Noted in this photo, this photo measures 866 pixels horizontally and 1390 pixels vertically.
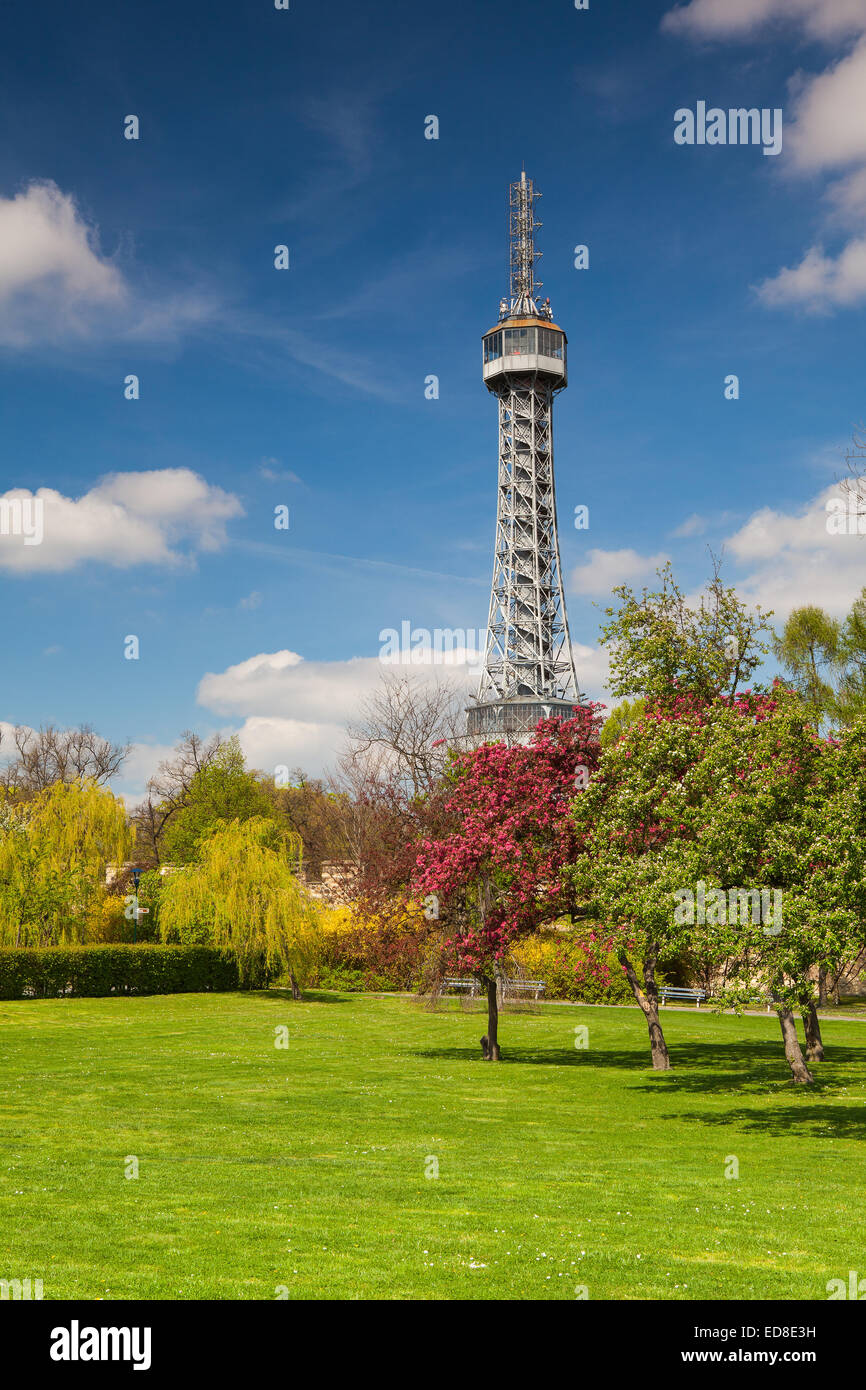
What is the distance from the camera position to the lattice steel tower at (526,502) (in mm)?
112188

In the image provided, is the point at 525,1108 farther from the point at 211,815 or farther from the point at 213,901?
the point at 211,815

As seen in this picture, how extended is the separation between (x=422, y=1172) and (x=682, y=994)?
1295 inches

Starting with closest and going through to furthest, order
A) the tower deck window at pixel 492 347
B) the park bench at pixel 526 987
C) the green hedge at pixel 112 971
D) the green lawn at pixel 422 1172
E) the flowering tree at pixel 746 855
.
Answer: the green lawn at pixel 422 1172 < the flowering tree at pixel 746 855 < the green hedge at pixel 112 971 < the park bench at pixel 526 987 < the tower deck window at pixel 492 347

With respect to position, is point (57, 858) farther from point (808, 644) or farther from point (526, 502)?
point (526, 502)

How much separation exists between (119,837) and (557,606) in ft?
240

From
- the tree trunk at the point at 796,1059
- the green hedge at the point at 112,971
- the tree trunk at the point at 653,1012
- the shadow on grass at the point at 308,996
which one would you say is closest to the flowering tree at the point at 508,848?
the tree trunk at the point at 653,1012

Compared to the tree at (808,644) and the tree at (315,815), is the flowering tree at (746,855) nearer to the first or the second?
the tree at (808,644)

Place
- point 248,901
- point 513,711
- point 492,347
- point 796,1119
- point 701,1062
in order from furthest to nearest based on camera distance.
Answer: point 492,347 → point 513,711 → point 248,901 → point 701,1062 → point 796,1119

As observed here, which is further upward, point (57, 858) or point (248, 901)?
point (57, 858)

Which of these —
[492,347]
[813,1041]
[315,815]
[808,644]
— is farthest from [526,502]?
[813,1041]

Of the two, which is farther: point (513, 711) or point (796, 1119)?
point (513, 711)

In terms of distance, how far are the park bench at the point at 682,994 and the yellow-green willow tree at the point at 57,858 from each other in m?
23.8

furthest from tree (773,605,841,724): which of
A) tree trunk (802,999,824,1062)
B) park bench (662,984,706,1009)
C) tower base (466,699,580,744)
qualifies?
tower base (466,699,580,744)

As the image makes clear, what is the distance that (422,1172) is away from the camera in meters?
12.3
